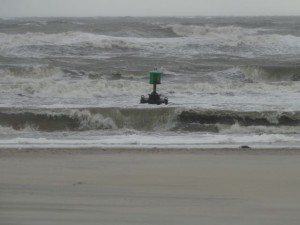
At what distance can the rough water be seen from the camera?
7.36 m

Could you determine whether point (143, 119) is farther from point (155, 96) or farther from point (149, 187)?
point (149, 187)

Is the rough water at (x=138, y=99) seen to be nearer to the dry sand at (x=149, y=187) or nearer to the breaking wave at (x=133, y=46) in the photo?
the breaking wave at (x=133, y=46)

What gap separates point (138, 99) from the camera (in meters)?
11.0

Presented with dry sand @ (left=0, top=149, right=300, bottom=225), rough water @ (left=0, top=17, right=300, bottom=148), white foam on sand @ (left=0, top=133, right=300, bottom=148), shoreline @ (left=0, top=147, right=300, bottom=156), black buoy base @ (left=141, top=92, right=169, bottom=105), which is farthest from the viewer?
black buoy base @ (left=141, top=92, right=169, bottom=105)

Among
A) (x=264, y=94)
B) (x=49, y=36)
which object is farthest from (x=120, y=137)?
(x=49, y=36)

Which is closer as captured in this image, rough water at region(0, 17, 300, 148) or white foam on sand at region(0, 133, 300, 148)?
white foam on sand at region(0, 133, 300, 148)

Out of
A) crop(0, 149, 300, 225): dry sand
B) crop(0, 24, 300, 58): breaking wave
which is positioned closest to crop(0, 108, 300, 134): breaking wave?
crop(0, 149, 300, 225): dry sand

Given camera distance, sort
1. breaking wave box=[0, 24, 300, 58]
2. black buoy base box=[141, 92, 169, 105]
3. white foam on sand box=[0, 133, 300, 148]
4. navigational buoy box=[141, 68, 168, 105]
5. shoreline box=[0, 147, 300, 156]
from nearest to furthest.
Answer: shoreline box=[0, 147, 300, 156] → white foam on sand box=[0, 133, 300, 148] → navigational buoy box=[141, 68, 168, 105] → black buoy base box=[141, 92, 169, 105] → breaking wave box=[0, 24, 300, 58]

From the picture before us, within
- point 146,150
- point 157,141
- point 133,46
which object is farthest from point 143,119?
point 133,46

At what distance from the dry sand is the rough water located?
881mm

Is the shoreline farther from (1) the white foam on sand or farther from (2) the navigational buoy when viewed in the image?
(2) the navigational buoy

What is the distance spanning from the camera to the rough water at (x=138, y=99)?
7.36m

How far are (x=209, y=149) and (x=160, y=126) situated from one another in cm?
283

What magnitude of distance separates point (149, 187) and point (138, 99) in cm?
678
